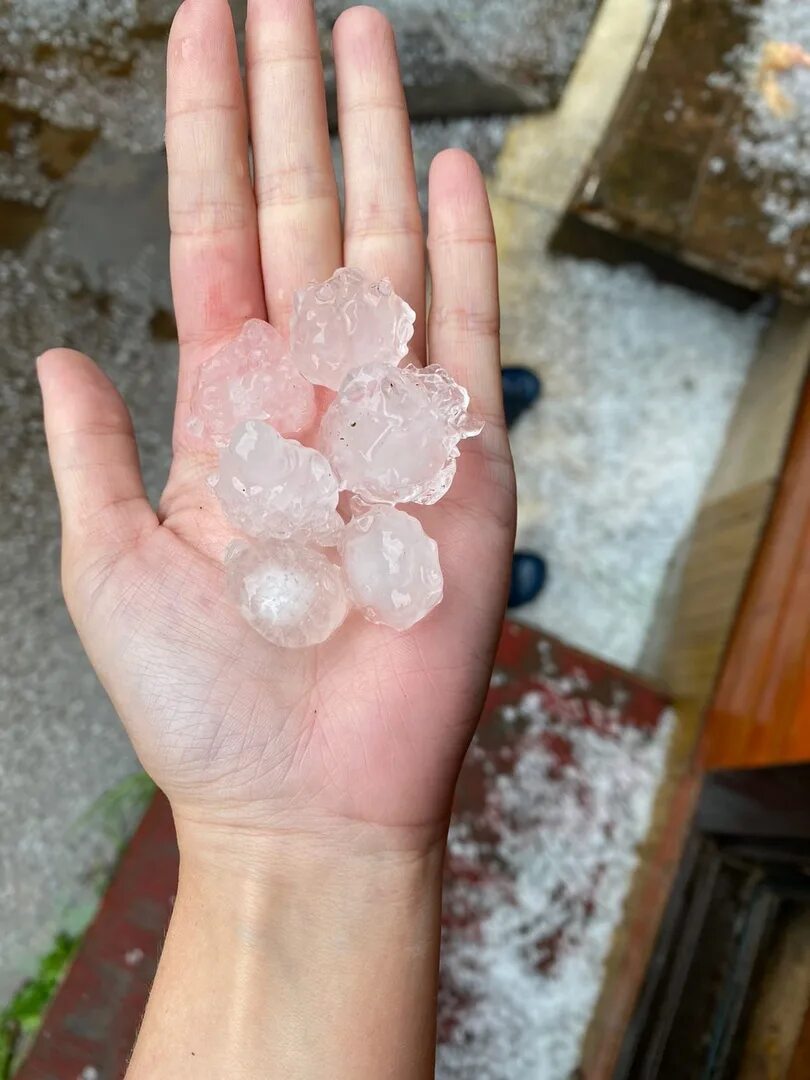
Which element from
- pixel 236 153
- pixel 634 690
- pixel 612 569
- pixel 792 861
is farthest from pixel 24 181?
pixel 792 861

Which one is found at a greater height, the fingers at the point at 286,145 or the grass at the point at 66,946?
the fingers at the point at 286,145

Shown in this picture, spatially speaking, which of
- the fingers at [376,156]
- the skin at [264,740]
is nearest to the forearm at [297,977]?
the skin at [264,740]

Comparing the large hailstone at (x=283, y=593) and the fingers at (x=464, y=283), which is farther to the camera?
the fingers at (x=464, y=283)

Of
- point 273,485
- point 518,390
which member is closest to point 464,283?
point 273,485

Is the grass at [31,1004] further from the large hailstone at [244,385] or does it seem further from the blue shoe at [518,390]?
the blue shoe at [518,390]

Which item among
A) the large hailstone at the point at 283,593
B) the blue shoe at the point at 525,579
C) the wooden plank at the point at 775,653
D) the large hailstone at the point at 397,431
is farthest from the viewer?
the blue shoe at the point at 525,579

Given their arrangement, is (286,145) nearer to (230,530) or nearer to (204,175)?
(204,175)

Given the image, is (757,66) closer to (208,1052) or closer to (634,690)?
(634,690)
